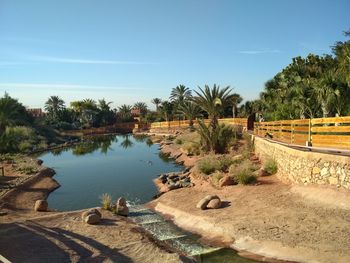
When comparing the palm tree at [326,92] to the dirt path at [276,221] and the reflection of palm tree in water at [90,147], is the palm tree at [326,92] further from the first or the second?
the reflection of palm tree in water at [90,147]

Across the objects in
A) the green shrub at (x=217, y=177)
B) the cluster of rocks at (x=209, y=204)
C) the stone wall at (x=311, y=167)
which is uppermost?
the stone wall at (x=311, y=167)

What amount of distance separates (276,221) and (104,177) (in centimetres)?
1960

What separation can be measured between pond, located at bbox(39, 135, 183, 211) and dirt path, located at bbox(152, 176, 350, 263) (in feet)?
18.8

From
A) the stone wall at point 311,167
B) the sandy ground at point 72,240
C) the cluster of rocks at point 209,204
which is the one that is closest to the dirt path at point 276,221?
the cluster of rocks at point 209,204

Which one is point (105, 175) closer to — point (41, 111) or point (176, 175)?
point (176, 175)

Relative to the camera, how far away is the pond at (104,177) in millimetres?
22797

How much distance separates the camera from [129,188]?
83.5 feet

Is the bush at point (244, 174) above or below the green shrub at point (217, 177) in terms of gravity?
above

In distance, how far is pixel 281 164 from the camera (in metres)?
18.6

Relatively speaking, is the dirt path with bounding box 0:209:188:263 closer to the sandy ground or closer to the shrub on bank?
the sandy ground

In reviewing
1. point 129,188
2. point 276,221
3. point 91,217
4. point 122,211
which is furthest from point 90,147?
point 276,221

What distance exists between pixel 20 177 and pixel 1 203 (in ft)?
26.1

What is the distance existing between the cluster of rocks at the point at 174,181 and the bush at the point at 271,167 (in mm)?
4574

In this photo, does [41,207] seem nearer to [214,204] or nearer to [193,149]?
[214,204]
